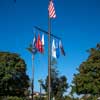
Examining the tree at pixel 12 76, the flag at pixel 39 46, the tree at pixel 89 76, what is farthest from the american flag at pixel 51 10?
the tree at pixel 12 76

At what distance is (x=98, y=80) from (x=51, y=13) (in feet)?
111

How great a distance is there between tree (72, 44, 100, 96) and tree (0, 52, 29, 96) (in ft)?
65.1

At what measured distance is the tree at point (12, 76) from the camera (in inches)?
3339

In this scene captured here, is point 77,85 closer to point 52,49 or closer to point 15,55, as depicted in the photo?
point 15,55

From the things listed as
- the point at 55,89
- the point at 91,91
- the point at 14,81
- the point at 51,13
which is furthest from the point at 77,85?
the point at 51,13

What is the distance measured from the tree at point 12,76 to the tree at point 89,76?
1984 centimetres

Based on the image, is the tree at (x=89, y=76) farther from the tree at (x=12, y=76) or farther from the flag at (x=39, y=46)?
the flag at (x=39, y=46)

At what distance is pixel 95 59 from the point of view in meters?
68.4

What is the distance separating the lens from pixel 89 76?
6669 cm

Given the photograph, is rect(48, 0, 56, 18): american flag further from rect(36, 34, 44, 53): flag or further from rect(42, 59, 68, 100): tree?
rect(42, 59, 68, 100): tree

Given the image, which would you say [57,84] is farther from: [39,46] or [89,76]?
[39,46]

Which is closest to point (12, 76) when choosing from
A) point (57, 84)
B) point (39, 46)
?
point (57, 84)

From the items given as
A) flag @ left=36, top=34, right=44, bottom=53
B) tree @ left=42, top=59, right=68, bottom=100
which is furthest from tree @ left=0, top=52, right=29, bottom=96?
flag @ left=36, top=34, right=44, bottom=53

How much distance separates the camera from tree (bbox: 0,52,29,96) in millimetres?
84812
